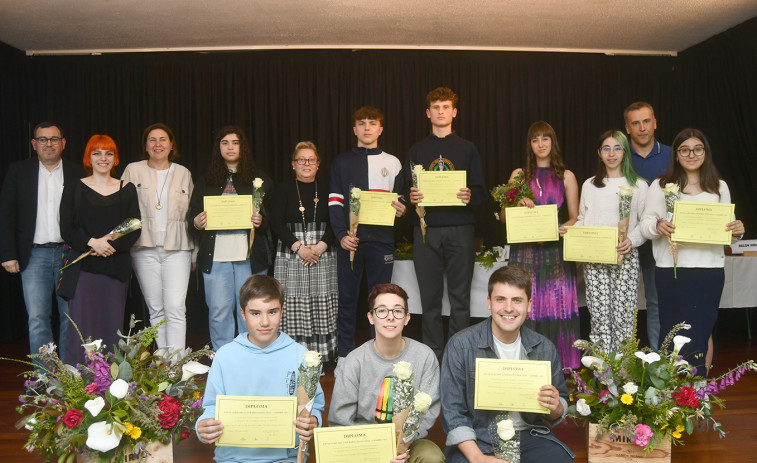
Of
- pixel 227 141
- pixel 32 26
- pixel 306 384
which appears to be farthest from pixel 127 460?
pixel 32 26

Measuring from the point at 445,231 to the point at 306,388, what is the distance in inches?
86.4

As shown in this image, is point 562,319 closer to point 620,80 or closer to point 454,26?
point 454,26

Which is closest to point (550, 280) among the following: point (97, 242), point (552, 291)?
point (552, 291)

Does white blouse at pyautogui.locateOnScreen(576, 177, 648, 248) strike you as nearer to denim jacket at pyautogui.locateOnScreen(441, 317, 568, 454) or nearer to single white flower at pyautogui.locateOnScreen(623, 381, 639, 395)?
single white flower at pyautogui.locateOnScreen(623, 381, 639, 395)

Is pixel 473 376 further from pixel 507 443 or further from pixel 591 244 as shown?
pixel 591 244

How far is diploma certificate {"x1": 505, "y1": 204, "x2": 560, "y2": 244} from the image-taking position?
4.11m

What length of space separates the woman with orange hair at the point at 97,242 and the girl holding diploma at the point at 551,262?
2.66 metres

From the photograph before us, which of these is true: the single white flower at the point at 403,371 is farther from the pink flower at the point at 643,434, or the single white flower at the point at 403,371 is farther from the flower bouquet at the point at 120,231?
the flower bouquet at the point at 120,231

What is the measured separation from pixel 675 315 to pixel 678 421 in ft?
3.44

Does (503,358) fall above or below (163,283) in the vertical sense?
below

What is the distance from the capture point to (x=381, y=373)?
2.73 m

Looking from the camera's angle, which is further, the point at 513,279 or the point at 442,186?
the point at 442,186

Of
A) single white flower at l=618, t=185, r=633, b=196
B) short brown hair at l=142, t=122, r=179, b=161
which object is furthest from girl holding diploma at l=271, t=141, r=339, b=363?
single white flower at l=618, t=185, r=633, b=196

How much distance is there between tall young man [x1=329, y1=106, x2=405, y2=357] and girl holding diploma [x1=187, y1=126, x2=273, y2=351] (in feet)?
1.88
